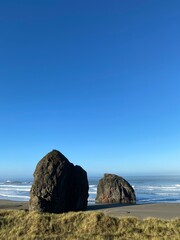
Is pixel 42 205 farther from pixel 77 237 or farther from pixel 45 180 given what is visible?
pixel 77 237

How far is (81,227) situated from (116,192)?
23.8 m

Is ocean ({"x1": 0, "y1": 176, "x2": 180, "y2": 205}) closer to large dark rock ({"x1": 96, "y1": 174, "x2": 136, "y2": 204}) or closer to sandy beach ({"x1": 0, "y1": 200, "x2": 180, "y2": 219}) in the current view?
large dark rock ({"x1": 96, "y1": 174, "x2": 136, "y2": 204})

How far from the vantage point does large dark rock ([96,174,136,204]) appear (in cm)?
3562

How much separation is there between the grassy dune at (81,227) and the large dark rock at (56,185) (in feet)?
33.5

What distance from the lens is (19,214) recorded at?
46.2ft

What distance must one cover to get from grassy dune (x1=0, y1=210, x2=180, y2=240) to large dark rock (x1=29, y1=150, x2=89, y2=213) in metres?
10.2

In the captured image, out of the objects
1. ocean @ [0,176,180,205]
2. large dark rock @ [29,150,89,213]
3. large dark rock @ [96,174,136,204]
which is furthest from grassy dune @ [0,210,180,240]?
large dark rock @ [96,174,136,204]

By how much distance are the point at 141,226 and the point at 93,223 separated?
69.2 inches

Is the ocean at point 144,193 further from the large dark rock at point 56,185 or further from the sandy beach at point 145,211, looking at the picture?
the large dark rock at point 56,185

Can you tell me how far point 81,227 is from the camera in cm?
1273

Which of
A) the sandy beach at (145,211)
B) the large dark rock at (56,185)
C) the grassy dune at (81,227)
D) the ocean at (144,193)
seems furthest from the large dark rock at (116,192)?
the grassy dune at (81,227)

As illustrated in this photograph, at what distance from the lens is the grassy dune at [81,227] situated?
11727 millimetres

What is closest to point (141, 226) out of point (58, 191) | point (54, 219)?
point (54, 219)

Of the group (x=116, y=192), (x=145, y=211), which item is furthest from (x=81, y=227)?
(x=116, y=192)
